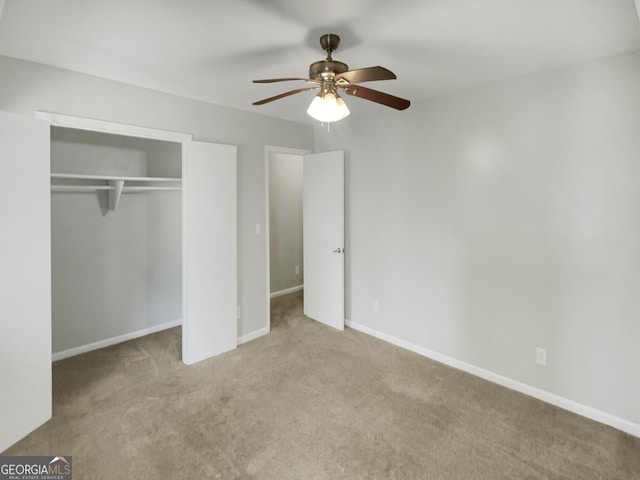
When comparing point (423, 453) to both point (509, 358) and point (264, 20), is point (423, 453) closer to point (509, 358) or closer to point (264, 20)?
point (509, 358)

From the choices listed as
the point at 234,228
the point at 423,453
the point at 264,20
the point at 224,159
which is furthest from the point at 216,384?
the point at 264,20

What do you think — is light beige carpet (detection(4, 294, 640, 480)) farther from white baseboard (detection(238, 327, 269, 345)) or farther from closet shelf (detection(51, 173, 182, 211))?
closet shelf (detection(51, 173, 182, 211))

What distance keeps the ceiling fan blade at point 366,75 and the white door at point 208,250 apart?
179cm

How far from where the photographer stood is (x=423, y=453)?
2006 mm

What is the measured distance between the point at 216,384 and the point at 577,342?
9.01ft

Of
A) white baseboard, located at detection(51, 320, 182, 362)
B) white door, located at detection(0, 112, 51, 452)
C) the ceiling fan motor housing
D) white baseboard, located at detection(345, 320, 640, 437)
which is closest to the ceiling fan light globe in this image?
the ceiling fan motor housing

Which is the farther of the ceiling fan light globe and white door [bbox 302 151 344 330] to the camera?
white door [bbox 302 151 344 330]

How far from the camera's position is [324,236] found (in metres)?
4.01

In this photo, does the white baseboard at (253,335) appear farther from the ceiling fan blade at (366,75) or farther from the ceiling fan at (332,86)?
the ceiling fan blade at (366,75)

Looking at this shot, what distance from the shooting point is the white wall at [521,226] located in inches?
86.4

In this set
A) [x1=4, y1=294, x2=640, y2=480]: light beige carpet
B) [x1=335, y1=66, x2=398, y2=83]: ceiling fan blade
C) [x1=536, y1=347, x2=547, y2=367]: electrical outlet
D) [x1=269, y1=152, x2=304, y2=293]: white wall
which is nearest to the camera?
[x1=335, y1=66, x2=398, y2=83]: ceiling fan blade

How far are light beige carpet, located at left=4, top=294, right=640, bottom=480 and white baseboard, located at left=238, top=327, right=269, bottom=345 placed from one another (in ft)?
1.09

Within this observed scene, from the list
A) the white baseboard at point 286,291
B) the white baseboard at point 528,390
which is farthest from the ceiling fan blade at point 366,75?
the white baseboard at point 286,291

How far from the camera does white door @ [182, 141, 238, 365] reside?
305cm
